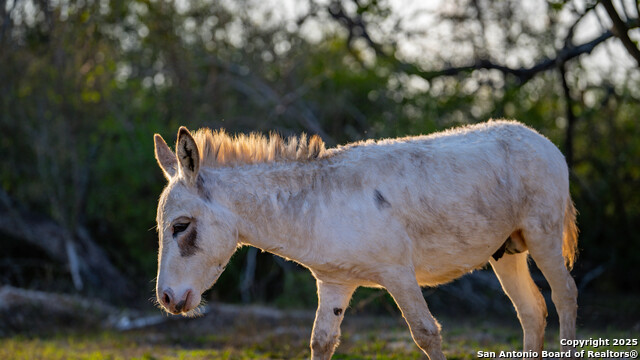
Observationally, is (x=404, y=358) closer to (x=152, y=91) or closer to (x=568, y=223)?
(x=568, y=223)

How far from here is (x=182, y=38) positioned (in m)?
15.8

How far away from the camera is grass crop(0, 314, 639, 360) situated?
7637mm

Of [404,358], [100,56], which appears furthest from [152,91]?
[404,358]

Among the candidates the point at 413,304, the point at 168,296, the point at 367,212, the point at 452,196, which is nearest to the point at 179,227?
the point at 168,296

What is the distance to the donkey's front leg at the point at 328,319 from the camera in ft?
16.2

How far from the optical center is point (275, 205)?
188 inches

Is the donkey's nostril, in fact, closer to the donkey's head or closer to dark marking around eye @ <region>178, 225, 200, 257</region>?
the donkey's head

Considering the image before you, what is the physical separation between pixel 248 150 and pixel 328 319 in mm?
1376

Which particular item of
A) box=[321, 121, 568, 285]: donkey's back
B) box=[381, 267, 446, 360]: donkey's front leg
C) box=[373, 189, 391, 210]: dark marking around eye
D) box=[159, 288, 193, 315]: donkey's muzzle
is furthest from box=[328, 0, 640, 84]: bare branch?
box=[159, 288, 193, 315]: donkey's muzzle

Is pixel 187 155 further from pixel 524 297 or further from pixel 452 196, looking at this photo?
pixel 524 297

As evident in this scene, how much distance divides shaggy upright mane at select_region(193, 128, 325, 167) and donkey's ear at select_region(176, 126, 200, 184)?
0.24 m

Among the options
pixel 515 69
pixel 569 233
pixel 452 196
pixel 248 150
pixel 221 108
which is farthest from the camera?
pixel 221 108

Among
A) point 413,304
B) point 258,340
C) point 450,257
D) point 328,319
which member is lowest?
point 258,340

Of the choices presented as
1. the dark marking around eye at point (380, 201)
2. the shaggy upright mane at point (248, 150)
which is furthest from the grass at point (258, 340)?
the shaggy upright mane at point (248, 150)
